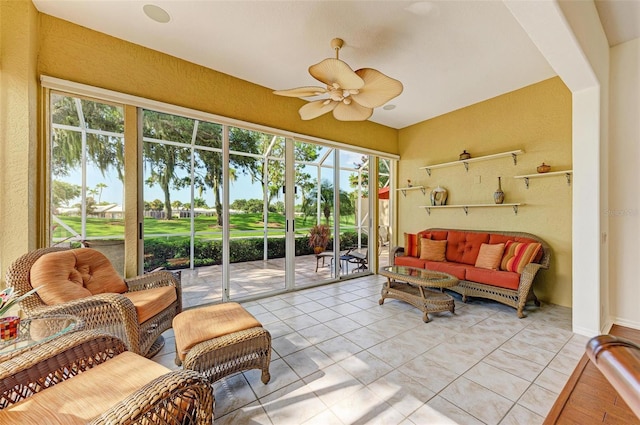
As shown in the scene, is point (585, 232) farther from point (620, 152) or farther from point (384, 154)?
point (384, 154)

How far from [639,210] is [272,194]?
4.37 metres

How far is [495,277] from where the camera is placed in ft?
10.9

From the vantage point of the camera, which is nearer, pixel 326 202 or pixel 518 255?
pixel 518 255

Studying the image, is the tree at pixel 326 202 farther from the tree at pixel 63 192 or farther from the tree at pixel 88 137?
the tree at pixel 63 192

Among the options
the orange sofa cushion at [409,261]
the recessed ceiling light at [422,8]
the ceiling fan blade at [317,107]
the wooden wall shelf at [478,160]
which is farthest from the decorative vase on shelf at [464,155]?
the ceiling fan blade at [317,107]

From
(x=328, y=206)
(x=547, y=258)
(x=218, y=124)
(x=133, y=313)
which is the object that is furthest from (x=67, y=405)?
(x=547, y=258)

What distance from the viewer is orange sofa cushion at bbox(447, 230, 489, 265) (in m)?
3.98

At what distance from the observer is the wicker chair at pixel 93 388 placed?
2.94 ft

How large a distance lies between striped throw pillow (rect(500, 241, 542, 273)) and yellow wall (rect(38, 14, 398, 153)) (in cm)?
325

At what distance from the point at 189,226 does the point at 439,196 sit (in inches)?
163

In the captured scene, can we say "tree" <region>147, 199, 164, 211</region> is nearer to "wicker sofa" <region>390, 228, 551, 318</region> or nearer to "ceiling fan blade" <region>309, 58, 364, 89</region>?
"ceiling fan blade" <region>309, 58, 364, 89</region>

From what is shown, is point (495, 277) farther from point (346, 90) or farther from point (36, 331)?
point (36, 331)

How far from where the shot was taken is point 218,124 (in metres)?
3.49

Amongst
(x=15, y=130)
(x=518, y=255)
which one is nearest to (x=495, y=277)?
(x=518, y=255)
